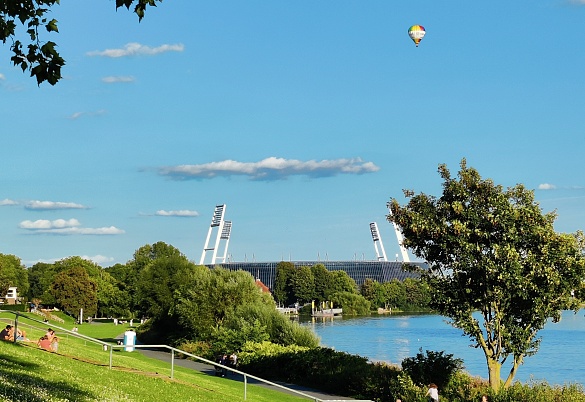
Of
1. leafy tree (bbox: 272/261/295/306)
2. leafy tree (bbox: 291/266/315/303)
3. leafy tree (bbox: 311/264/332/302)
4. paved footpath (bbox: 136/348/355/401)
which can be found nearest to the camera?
paved footpath (bbox: 136/348/355/401)

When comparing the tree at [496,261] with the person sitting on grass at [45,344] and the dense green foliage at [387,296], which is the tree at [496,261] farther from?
the dense green foliage at [387,296]

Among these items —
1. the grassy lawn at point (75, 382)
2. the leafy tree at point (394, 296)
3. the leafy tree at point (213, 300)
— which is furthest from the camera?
the leafy tree at point (394, 296)

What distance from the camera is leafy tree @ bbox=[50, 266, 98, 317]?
105 meters

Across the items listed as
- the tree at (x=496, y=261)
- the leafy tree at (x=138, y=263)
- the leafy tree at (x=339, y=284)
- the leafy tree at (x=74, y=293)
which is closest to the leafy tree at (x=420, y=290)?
the tree at (x=496, y=261)

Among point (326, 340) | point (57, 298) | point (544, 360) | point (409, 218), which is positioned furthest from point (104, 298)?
point (409, 218)

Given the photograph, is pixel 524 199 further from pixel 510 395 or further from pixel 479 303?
pixel 510 395

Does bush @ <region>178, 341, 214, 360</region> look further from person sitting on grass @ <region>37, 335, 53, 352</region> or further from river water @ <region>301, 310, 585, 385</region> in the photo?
person sitting on grass @ <region>37, 335, 53, 352</region>

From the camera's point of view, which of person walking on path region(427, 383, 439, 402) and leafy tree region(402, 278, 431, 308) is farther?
leafy tree region(402, 278, 431, 308)

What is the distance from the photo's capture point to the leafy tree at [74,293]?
344 ft

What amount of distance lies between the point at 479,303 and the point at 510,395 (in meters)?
3.45

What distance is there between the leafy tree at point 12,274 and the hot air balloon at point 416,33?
75.9 metres

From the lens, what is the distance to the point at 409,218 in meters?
28.6

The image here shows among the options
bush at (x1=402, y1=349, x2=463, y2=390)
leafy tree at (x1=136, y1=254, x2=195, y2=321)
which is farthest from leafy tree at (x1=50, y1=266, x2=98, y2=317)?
bush at (x1=402, y1=349, x2=463, y2=390)

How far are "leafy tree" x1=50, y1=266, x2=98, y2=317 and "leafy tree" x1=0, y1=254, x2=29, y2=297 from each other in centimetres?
917
